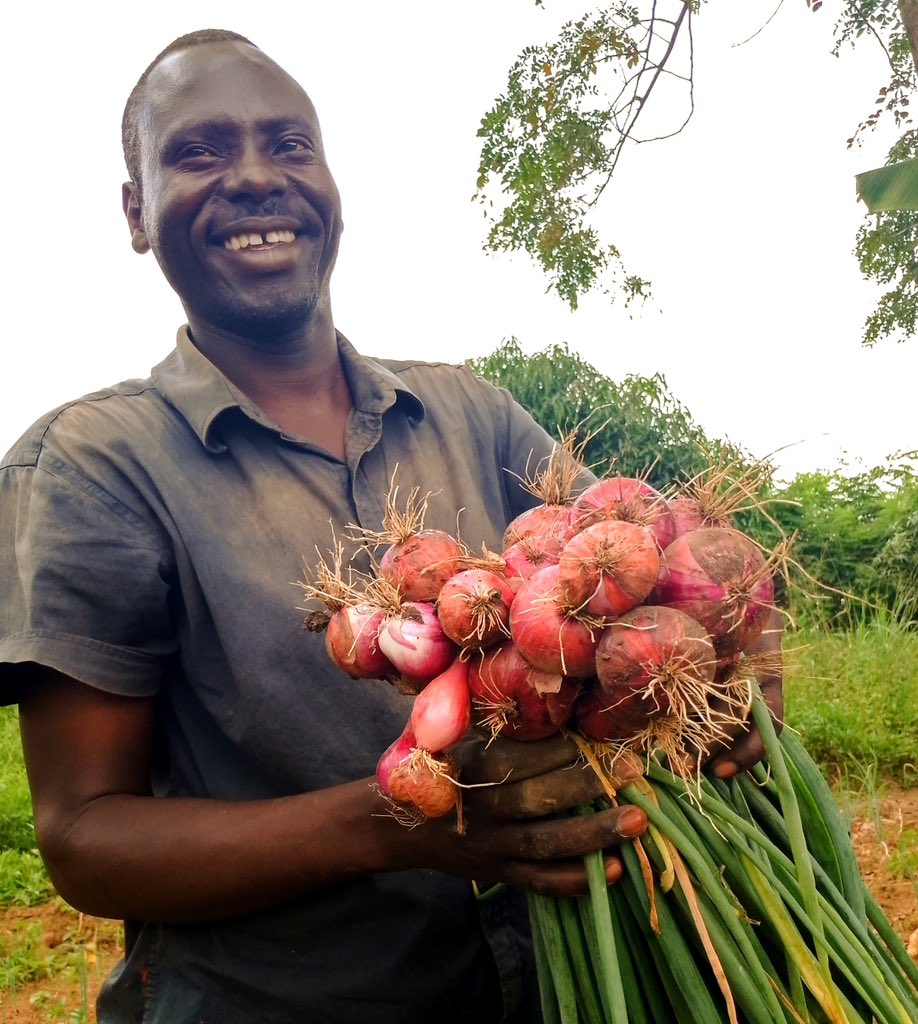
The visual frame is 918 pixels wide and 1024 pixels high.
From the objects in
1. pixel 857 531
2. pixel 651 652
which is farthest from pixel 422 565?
pixel 857 531

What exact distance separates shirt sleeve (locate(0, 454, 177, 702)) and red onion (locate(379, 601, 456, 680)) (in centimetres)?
51

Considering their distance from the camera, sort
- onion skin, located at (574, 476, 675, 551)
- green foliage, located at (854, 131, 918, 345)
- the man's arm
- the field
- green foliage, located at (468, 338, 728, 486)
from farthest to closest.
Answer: green foliage, located at (854, 131, 918, 345)
green foliage, located at (468, 338, 728, 486)
the field
the man's arm
onion skin, located at (574, 476, 675, 551)

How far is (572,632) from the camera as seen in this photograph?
1180mm

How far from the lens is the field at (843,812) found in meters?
3.53

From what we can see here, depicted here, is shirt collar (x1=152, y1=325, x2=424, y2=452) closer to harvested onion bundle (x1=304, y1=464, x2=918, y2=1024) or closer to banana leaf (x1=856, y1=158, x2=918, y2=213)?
harvested onion bundle (x1=304, y1=464, x2=918, y2=1024)

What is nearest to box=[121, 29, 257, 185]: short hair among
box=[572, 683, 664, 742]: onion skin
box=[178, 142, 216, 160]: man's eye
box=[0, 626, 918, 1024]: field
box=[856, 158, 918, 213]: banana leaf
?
box=[178, 142, 216, 160]: man's eye

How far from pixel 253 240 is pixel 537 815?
1.17m

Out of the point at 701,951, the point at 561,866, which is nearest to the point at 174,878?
the point at 561,866

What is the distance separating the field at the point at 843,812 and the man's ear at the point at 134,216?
89.8 inches

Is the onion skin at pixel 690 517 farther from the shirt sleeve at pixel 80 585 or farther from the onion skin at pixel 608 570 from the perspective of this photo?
the shirt sleeve at pixel 80 585

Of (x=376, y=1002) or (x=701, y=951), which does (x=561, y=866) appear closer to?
(x=701, y=951)

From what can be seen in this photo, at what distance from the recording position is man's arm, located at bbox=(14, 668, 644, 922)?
4.68 feet

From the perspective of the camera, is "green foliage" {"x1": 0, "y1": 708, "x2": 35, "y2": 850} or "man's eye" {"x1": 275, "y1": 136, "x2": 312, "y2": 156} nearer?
"man's eye" {"x1": 275, "y1": 136, "x2": 312, "y2": 156}

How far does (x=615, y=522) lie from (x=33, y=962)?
355 cm
